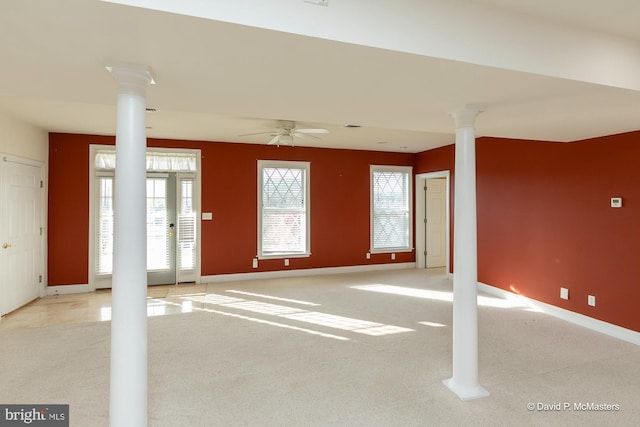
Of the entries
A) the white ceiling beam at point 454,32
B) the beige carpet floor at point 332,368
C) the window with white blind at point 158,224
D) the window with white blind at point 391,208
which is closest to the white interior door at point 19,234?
the beige carpet floor at point 332,368

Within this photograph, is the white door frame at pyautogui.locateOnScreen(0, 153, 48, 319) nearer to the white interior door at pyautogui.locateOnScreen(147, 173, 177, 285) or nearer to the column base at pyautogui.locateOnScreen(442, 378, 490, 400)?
the white interior door at pyautogui.locateOnScreen(147, 173, 177, 285)

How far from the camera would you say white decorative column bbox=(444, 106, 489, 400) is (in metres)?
2.57

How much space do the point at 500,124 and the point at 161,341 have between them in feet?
12.8

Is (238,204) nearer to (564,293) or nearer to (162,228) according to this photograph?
(162,228)

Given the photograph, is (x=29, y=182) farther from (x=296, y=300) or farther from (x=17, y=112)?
(x=296, y=300)

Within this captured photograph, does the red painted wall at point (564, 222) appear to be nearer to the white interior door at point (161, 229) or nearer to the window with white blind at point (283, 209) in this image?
the window with white blind at point (283, 209)

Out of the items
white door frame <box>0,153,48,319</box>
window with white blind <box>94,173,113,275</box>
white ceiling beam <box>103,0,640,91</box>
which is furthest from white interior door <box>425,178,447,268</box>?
white door frame <box>0,153,48,319</box>

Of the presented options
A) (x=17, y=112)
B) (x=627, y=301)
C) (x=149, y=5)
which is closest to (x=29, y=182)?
(x=17, y=112)

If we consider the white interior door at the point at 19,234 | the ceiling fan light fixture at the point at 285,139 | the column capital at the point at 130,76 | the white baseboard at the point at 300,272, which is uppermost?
the ceiling fan light fixture at the point at 285,139

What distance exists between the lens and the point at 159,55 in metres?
1.60

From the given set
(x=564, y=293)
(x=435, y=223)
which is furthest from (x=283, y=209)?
(x=564, y=293)

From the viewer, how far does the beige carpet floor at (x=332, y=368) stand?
2336mm

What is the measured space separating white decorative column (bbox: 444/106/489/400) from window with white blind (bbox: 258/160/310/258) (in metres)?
4.18

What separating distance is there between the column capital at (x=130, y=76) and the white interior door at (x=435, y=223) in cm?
654
